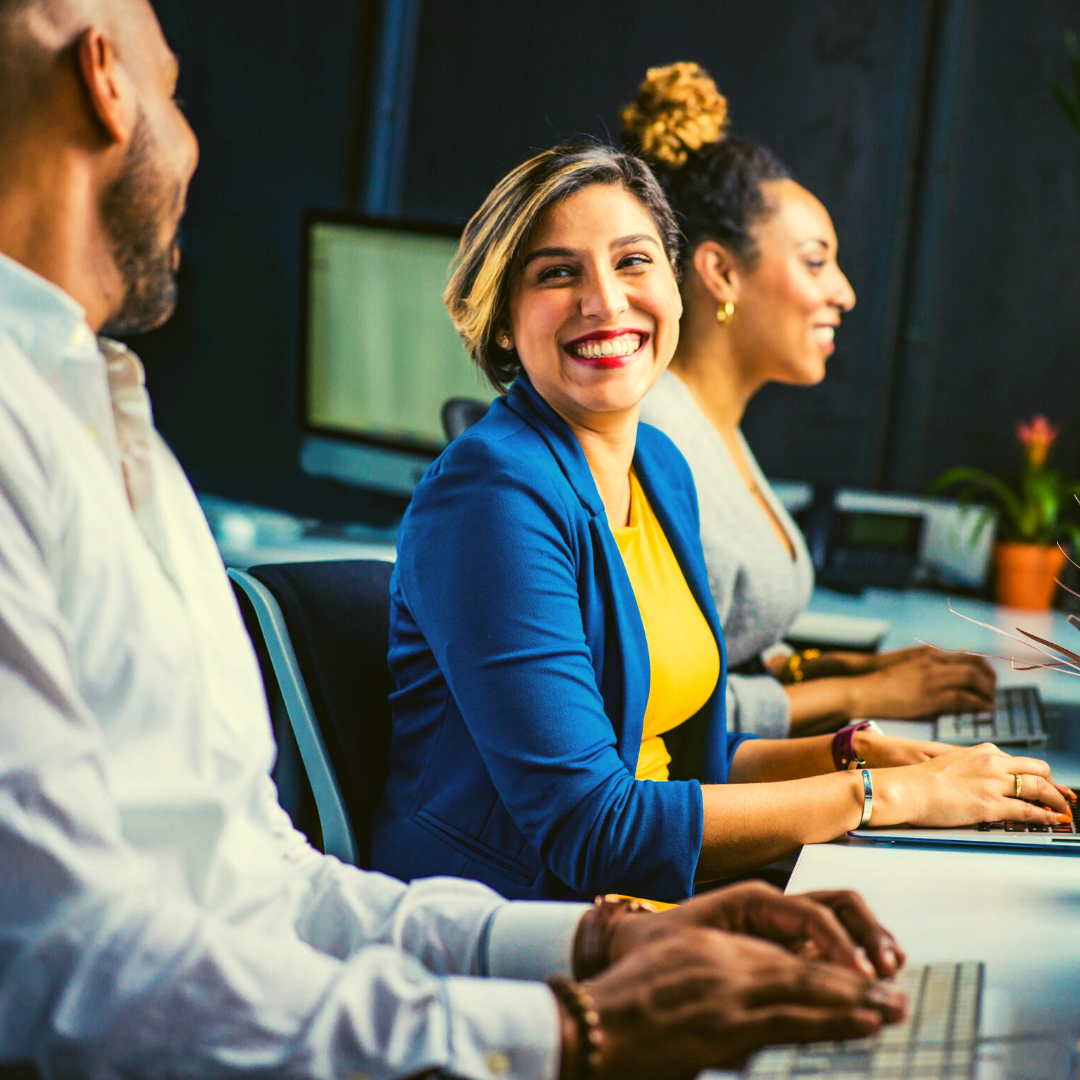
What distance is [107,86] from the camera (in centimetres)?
74

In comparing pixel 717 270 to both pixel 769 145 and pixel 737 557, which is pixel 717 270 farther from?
pixel 769 145

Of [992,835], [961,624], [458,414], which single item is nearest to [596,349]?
[992,835]

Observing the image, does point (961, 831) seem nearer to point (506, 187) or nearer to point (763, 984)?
point (763, 984)

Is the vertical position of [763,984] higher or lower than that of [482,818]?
higher

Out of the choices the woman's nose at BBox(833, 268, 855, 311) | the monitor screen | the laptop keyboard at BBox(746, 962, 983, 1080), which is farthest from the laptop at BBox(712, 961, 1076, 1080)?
the monitor screen

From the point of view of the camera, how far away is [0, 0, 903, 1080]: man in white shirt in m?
0.63

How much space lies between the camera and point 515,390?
53.7 inches

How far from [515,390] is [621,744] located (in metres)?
0.44

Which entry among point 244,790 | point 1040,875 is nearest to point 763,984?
point 244,790

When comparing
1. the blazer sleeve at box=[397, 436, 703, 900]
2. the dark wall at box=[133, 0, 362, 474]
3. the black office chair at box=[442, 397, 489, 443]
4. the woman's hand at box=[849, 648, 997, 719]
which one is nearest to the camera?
the blazer sleeve at box=[397, 436, 703, 900]

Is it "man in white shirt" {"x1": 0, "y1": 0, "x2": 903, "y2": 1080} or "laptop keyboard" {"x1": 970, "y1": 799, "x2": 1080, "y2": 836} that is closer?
"man in white shirt" {"x1": 0, "y1": 0, "x2": 903, "y2": 1080}

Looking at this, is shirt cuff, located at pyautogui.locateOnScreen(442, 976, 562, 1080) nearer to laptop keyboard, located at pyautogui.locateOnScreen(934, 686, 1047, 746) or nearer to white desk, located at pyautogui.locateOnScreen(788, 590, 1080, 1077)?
white desk, located at pyautogui.locateOnScreen(788, 590, 1080, 1077)

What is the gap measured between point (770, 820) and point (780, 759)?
1.05 ft

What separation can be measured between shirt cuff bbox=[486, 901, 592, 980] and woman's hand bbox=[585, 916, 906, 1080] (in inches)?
5.9
